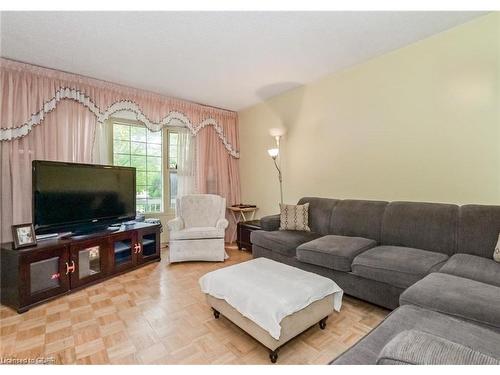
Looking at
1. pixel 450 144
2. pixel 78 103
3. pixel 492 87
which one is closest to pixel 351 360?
pixel 450 144

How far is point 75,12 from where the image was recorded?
1.98 m

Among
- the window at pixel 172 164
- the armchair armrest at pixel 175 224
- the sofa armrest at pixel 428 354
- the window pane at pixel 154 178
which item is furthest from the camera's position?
the window at pixel 172 164

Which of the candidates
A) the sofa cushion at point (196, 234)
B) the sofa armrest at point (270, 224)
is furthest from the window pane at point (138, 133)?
the sofa armrest at point (270, 224)

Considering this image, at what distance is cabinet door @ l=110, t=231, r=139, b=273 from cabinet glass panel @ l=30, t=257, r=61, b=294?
0.54m

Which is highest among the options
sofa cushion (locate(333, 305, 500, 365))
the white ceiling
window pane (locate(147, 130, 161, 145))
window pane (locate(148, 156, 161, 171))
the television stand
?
the white ceiling

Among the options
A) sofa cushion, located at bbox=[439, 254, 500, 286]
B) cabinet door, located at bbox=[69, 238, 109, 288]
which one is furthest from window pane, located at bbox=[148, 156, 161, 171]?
sofa cushion, located at bbox=[439, 254, 500, 286]

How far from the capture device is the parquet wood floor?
1588 mm

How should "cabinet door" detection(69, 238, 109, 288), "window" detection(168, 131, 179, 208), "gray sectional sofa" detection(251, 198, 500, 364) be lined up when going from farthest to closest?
"window" detection(168, 131, 179, 208) < "cabinet door" detection(69, 238, 109, 288) < "gray sectional sofa" detection(251, 198, 500, 364)

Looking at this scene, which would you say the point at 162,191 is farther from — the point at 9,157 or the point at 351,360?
the point at 351,360

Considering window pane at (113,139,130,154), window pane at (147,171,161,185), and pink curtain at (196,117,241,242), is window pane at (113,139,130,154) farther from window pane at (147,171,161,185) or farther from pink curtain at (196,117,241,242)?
pink curtain at (196,117,241,242)

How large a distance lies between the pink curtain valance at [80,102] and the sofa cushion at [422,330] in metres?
3.49

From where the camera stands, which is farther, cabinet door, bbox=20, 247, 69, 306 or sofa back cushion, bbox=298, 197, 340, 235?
sofa back cushion, bbox=298, 197, 340, 235

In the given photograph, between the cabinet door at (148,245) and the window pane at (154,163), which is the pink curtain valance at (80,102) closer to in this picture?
the window pane at (154,163)

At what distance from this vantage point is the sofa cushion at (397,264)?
6.07ft
